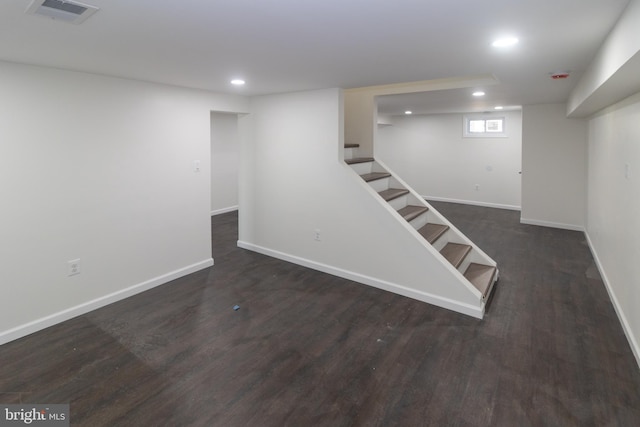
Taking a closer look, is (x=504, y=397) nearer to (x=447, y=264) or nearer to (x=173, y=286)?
(x=447, y=264)

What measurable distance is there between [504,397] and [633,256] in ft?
5.11

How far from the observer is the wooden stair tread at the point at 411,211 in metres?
3.97

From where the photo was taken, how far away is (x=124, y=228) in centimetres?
346

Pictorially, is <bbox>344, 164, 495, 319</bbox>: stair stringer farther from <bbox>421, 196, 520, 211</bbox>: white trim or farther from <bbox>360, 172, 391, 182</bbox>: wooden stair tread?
<bbox>421, 196, 520, 211</bbox>: white trim

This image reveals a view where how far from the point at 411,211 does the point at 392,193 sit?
0.34m

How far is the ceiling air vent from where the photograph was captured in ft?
5.17

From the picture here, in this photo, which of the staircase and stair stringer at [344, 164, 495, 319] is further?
the staircase

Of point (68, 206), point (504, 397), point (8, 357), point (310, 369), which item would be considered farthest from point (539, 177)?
point (8, 357)

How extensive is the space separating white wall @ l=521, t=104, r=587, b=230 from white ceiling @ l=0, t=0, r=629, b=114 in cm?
313

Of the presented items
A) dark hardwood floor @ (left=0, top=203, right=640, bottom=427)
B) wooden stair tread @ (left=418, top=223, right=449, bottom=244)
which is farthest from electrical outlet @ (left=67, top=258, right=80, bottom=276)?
wooden stair tread @ (left=418, top=223, right=449, bottom=244)

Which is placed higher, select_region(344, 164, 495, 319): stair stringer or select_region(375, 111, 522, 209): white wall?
select_region(375, 111, 522, 209): white wall

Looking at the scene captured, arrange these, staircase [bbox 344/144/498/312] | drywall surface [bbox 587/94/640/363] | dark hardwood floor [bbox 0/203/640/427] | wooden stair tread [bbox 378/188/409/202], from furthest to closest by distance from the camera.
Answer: wooden stair tread [bbox 378/188/409/202] < staircase [bbox 344/144/498/312] < drywall surface [bbox 587/94/640/363] < dark hardwood floor [bbox 0/203/640/427]

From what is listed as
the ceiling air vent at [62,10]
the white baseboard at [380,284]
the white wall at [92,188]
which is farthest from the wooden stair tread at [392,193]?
the ceiling air vent at [62,10]

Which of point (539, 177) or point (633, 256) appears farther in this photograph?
point (539, 177)
